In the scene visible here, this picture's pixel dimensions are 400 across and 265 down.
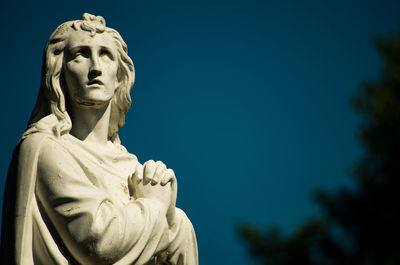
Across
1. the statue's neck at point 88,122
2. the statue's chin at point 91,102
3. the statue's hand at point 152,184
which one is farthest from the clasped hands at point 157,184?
the statue's chin at point 91,102

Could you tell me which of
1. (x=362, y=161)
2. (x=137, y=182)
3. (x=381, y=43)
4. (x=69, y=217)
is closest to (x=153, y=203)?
(x=137, y=182)

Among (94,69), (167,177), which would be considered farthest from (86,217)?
(94,69)

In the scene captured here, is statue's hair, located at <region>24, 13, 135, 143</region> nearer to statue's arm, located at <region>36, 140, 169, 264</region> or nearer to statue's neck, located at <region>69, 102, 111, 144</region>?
statue's neck, located at <region>69, 102, 111, 144</region>

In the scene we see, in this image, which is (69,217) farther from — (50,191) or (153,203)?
(153,203)

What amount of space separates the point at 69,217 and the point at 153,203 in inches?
26.2

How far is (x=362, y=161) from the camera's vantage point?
19203 mm

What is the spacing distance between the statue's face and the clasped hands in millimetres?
615

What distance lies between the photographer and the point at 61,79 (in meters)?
6.37

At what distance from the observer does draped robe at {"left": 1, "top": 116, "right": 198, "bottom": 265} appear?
18.6ft

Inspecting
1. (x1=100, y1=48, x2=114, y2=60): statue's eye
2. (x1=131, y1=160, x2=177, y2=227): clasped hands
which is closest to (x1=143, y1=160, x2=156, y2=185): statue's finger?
(x1=131, y1=160, x2=177, y2=227): clasped hands

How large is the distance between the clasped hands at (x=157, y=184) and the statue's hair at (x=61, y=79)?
63 cm

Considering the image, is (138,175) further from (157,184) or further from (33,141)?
(33,141)

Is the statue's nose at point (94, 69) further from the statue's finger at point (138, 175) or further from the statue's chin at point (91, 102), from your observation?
the statue's finger at point (138, 175)

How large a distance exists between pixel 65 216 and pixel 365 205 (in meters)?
14.2
